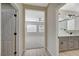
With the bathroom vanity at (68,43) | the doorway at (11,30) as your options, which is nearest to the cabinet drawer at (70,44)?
the bathroom vanity at (68,43)

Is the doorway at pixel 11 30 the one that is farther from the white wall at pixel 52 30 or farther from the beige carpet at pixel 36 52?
the white wall at pixel 52 30

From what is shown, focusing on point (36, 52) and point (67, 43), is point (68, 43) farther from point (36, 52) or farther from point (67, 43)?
point (36, 52)

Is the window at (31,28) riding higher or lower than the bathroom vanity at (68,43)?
higher

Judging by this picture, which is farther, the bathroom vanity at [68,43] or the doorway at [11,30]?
the doorway at [11,30]

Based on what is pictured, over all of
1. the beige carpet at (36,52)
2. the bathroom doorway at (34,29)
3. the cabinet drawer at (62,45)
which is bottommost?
the beige carpet at (36,52)

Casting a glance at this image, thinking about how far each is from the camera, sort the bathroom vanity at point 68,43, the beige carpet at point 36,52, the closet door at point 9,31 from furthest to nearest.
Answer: the closet door at point 9,31, the bathroom vanity at point 68,43, the beige carpet at point 36,52

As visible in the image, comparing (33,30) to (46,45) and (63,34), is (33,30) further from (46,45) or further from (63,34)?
(63,34)

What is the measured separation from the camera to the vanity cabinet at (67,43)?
69.6 inches

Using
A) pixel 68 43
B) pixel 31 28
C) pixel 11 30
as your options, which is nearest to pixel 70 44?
pixel 68 43

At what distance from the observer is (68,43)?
1834mm

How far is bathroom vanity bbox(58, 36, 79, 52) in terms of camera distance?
1767mm

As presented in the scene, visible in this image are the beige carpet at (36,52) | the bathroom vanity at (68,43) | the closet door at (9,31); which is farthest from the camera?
the closet door at (9,31)

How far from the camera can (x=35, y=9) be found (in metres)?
1.87

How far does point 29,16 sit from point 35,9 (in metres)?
0.16
